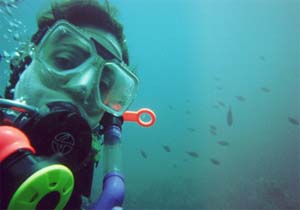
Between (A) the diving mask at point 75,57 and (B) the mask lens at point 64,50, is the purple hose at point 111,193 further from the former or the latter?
(B) the mask lens at point 64,50

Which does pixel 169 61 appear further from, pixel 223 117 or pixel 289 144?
pixel 289 144

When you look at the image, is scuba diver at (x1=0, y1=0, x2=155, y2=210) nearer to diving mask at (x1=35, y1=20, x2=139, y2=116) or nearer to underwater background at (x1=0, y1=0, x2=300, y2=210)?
diving mask at (x1=35, y1=20, x2=139, y2=116)

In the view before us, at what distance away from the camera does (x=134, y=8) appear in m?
19.6

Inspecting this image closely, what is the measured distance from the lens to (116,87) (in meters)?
2.44

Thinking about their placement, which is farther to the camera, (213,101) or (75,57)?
(213,101)

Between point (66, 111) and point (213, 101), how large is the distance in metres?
28.8

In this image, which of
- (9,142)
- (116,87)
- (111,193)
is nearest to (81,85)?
(116,87)

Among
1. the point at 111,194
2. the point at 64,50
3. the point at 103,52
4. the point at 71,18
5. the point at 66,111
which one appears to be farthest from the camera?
the point at 71,18

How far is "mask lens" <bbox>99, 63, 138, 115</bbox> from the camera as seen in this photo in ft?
7.49

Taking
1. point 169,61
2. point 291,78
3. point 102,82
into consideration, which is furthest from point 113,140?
point 169,61

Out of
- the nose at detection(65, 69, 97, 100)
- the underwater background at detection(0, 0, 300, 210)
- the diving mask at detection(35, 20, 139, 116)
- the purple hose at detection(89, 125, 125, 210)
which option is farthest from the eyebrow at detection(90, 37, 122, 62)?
the underwater background at detection(0, 0, 300, 210)

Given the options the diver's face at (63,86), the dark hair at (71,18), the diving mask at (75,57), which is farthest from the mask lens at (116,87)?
the dark hair at (71,18)

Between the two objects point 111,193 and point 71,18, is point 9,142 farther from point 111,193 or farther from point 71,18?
point 71,18

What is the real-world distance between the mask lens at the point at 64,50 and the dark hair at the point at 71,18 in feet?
0.70
